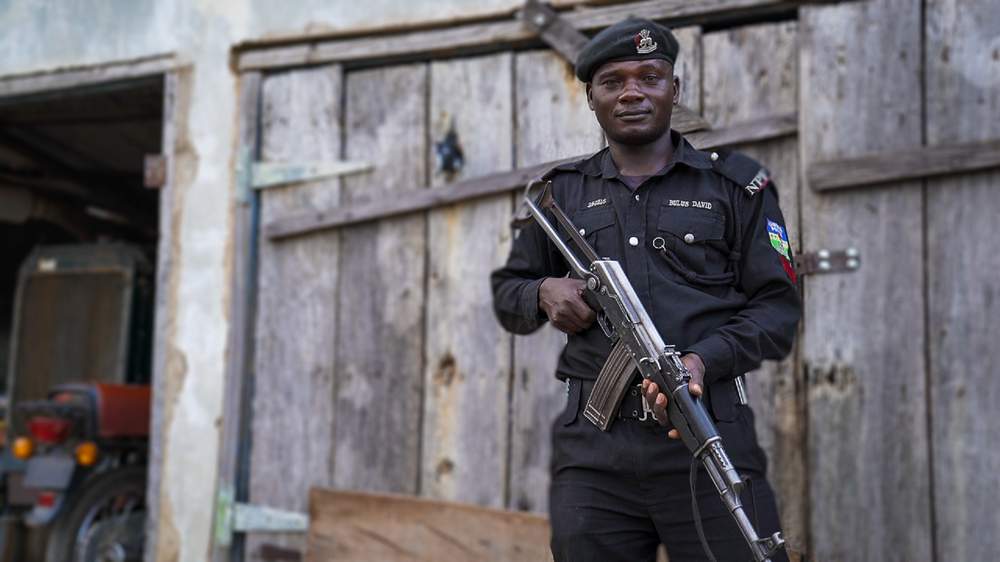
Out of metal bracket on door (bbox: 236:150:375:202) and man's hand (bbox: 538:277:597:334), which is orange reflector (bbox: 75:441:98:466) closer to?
metal bracket on door (bbox: 236:150:375:202)

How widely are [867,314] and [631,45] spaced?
4.87 ft

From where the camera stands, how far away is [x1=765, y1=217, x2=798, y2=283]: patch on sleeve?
2.22 meters

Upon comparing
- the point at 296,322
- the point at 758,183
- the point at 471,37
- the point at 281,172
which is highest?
the point at 471,37

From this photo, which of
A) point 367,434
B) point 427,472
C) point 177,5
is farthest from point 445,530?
point 177,5

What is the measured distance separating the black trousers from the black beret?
2.38 feet

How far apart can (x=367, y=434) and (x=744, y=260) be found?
87.3 inches

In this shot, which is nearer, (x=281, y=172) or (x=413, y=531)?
(x=413, y=531)

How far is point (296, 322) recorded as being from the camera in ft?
13.8

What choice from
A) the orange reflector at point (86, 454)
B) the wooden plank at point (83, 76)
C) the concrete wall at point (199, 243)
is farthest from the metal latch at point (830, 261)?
the orange reflector at point (86, 454)

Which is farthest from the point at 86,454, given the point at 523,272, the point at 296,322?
the point at 523,272

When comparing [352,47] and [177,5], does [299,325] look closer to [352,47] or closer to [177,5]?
[352,47]

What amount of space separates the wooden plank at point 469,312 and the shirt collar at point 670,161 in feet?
4.74

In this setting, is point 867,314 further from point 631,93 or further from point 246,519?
point 246,519

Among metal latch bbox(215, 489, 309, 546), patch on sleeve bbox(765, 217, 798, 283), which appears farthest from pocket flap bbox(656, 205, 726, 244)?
metal latch bbox(215, 489, 309, 546)
